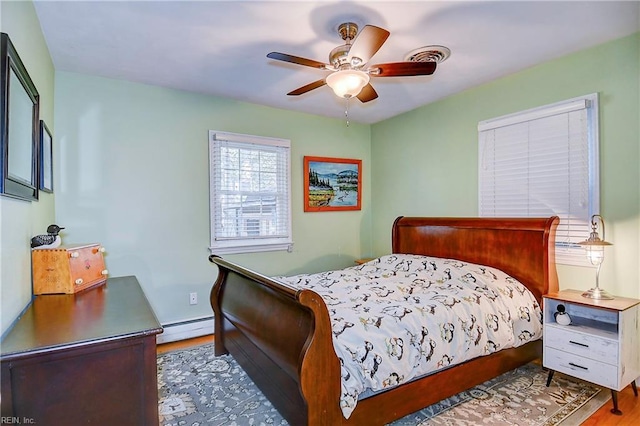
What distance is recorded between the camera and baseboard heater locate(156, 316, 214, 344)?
128 inches

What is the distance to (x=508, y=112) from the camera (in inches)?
120

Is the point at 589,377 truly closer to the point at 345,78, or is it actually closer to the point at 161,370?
the point at 345,78

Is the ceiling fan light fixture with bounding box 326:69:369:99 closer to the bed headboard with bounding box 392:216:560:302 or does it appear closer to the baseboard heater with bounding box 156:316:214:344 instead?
the bed headboard with bounding box 392:216:560:302

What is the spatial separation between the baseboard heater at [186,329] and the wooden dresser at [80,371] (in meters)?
1.95

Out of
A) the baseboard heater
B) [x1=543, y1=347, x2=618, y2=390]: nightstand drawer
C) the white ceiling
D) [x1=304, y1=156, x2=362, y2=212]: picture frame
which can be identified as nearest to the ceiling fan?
the white ceiling

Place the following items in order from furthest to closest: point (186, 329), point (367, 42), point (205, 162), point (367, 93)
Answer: point (205, 162), point (186, 329), point (367, 93), point (367, 42)

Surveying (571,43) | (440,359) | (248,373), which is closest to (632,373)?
(440,359)

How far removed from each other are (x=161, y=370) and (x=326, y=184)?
265cm

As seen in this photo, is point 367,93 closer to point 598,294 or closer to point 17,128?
point 17,128

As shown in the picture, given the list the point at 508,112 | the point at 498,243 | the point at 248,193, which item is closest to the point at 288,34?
the point at 248,193

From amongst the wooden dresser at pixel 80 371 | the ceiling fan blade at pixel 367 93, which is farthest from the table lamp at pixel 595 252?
the wooden dresser at pixel 80 371

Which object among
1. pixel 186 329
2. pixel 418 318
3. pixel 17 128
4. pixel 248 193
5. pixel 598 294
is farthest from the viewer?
pixel 248 193

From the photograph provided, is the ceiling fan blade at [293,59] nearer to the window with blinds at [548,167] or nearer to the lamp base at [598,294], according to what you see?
the window with blinds at [548,167]

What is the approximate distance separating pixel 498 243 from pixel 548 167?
74cm
